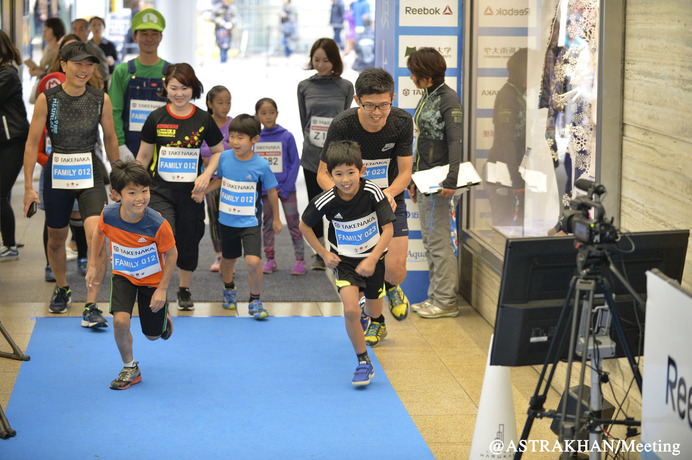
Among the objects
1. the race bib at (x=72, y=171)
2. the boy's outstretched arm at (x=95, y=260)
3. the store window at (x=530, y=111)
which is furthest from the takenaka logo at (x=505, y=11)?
the boy's outstretched arm at (x=95, y=260)

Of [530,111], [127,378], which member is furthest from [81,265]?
[530,111]

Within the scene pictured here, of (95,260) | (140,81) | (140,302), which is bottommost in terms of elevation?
(140,302)

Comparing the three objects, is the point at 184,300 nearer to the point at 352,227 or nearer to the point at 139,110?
the point at 139,110

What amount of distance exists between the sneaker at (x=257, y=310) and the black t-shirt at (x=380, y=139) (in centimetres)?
146

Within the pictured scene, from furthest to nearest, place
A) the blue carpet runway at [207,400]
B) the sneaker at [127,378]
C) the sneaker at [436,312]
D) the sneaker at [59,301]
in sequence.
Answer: the sneaker at [436,312] < the sneaker at [59,301] < the sneaker at [127,378] < the blue carpet runway at [207,400]

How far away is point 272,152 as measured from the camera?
25.0ft

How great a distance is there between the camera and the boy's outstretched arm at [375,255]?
503cm

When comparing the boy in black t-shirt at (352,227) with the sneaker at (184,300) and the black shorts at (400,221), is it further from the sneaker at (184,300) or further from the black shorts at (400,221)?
the sneaker at (184,300)

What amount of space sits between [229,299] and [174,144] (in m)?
1.27

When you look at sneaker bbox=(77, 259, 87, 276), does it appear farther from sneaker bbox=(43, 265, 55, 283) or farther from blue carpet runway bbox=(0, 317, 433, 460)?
blue carpet runway bbox=(0, 317, 433, 460)

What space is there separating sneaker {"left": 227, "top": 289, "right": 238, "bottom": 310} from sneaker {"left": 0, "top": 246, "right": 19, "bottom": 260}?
243cm

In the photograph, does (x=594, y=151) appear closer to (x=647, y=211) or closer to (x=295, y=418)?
(x=647, y=211)

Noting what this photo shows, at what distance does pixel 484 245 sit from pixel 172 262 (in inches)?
99.2

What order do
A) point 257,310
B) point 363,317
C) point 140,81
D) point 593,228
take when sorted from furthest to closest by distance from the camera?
1. point 140,81
2. point 257,310
3. point 363,317
4. point 593,228
